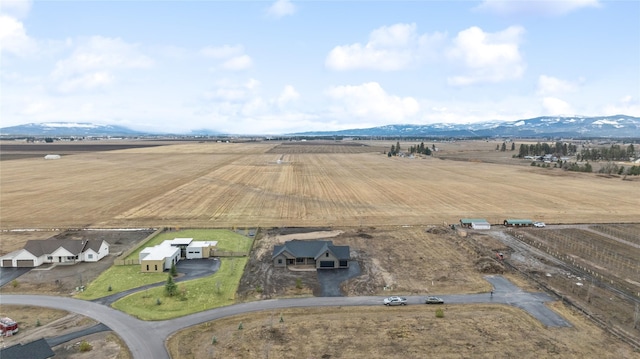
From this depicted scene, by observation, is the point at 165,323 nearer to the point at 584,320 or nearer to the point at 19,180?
the point at 584,320

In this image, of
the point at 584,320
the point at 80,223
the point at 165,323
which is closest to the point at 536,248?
the point at 584,320

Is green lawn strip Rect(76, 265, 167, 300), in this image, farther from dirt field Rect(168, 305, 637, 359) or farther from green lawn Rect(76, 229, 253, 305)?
dirt field Rect(168, 305, 637, 359)

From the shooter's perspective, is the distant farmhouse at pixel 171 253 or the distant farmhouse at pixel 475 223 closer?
the distant farmhouse at pixel 171 253

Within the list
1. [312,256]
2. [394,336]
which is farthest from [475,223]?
[394,336]

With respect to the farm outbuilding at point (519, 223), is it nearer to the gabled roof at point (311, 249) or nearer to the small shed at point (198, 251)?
the gabled roof at point (311, 249)

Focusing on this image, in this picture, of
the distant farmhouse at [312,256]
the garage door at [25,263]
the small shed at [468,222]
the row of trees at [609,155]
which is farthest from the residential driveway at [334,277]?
the row of trees at [609,155]

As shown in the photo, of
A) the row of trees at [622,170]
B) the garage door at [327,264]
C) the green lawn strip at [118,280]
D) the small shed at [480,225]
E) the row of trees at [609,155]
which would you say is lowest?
the green lawn strip at [118,280]

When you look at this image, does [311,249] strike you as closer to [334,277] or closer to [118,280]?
[334,277]

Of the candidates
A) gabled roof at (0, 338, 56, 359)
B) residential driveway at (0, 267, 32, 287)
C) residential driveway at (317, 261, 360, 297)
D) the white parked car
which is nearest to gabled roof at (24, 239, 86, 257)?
residential driveway at (0, 267, 32, 287)
